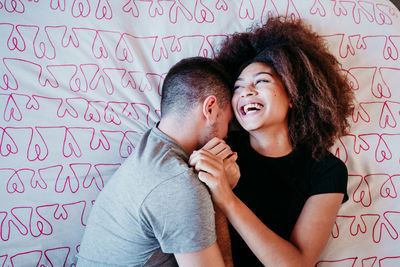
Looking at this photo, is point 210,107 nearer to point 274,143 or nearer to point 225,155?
point 225,155

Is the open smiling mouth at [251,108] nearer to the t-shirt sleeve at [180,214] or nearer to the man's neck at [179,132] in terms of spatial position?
the man's neck at [179,132]

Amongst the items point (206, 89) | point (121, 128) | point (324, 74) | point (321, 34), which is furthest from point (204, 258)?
point (321, 34)

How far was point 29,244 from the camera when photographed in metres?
1.04

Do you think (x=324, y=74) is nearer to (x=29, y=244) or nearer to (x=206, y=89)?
(x=206, y=89)

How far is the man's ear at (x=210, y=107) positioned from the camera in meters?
0.93

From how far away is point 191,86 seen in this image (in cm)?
93

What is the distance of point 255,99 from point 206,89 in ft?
0.60

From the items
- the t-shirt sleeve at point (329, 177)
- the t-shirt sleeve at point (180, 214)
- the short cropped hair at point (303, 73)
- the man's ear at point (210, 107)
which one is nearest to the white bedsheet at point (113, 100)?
the short cropped hair at point (303, 73)

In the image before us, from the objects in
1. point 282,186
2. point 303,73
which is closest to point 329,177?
point 282,186

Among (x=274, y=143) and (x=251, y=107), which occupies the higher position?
(x=251, y=107)

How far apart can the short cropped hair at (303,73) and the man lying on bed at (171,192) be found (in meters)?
0.20

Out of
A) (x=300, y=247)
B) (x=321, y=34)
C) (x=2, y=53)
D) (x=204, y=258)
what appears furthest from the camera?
(x=321, y=34)

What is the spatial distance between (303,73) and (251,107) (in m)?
0.26

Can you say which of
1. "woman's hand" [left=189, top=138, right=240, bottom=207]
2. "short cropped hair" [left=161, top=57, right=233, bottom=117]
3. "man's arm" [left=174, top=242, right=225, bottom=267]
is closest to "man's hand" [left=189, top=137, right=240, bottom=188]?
"woman's hand" [left=189, top=138, right=240, bottom=207]
